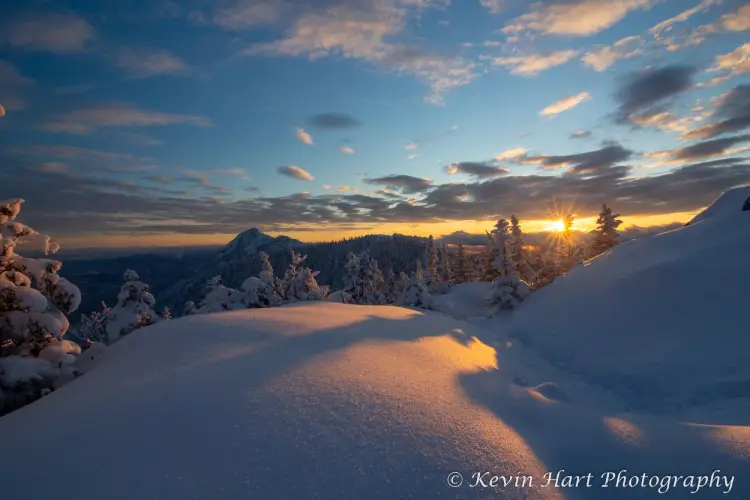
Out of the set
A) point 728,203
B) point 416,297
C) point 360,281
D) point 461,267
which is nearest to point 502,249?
point 416,297

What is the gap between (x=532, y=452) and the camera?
187 inches

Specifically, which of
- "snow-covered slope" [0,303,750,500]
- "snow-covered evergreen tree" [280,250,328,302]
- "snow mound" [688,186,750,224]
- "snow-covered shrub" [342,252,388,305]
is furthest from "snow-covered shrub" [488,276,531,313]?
"snow-covered slope" [0,303,750,500]

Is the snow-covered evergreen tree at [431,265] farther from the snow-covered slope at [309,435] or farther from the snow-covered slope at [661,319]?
the snow-covered slope at [309,435]

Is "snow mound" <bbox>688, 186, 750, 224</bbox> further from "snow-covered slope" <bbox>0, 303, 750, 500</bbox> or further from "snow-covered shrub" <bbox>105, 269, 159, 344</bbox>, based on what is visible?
"snow-covered shrub" <bbox>105, 269, 159, 344</bbox>

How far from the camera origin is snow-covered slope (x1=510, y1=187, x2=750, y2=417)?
1076cm

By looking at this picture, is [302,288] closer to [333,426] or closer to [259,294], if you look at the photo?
[259,294]

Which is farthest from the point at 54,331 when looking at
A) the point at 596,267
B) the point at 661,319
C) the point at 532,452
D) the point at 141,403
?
the point at 596,267

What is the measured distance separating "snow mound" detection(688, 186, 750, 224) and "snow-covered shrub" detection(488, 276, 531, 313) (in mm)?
12693

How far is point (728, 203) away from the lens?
942 inches

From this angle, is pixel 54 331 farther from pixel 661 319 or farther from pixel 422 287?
pixel 422 287

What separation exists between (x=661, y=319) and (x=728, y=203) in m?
17.1

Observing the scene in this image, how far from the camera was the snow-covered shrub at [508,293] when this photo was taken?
26.0 metres

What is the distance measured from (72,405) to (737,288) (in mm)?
21868

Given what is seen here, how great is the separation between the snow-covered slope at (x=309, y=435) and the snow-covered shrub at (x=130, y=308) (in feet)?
40.3
